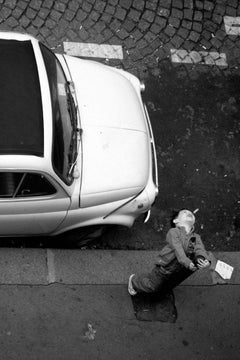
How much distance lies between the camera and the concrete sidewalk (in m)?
6.54

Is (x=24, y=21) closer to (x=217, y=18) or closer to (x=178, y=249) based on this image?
(x=217, y=18)

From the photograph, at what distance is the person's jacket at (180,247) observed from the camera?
5.73 meters

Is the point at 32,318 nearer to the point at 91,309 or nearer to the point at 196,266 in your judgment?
the point at 91,309

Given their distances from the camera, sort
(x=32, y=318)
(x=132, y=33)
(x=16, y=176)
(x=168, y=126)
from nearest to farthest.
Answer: (x=16, y=176)
(x=32, y=318)
(x=168, y=126)
(x=132, y=33)

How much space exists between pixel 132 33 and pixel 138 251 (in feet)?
11.9

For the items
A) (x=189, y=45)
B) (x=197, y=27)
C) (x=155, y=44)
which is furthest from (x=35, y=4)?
(x=197, y=27)

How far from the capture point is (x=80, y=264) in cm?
678

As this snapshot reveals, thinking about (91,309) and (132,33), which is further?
(132,33)

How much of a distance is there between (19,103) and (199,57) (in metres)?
4.17

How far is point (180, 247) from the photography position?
5746 millimetres

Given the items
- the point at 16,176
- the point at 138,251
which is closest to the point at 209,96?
the point at 138,251

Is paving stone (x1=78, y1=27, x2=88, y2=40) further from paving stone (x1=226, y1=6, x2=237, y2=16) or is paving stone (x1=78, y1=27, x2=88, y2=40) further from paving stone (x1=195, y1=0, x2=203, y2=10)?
paving stone (x1=226, y1=6, x2=237, y2=16)

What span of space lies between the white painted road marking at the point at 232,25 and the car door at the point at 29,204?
4872mm

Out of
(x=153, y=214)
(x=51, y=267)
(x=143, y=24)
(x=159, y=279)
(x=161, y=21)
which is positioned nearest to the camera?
(x=159, y=279)
